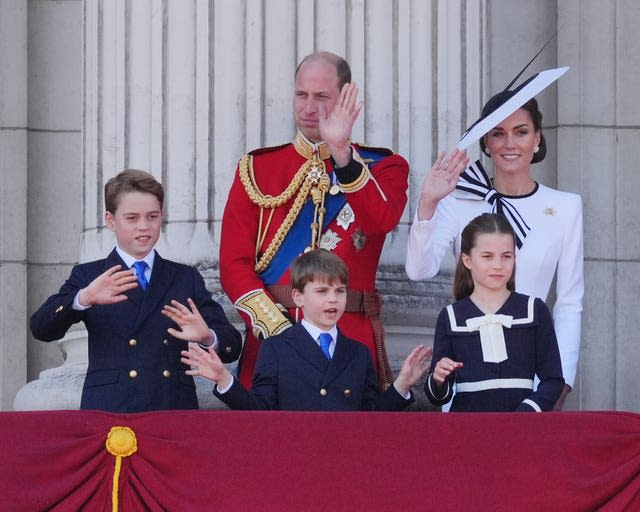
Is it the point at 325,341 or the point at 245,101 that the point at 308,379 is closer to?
the point at 325,341

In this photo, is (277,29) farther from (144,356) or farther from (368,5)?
(144,356)

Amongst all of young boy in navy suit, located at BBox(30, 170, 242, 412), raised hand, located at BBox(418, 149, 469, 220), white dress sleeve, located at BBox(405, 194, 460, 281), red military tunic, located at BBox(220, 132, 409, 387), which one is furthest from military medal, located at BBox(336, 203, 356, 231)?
young boy in navy suit, located at BBox(30, 170, 242, 412)

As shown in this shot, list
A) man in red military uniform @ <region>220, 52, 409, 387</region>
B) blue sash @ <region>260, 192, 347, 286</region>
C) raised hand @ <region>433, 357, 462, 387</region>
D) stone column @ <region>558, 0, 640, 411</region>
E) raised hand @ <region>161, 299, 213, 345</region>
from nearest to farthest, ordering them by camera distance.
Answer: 1. raised hand @ <region>433, 357, 462, 387</region>
2. raised hand @ <region>161, 299, 213, 345</region>
3. man in red military uniform @ <region>220, 52, 409, 387</region>
4. blue sash @ <region>260, 192, 347, 286</region>
5. stone column @ <region>558, 0, 640, 411</region>

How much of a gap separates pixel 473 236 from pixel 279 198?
0.83m

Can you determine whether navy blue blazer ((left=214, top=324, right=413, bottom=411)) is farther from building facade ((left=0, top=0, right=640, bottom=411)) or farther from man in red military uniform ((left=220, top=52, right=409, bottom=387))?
→ building facade ((left=0, top=0, right=640, bottom=411))

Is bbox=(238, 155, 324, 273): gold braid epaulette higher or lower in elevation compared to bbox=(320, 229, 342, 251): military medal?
higher

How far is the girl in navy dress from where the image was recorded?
5832 millimetres

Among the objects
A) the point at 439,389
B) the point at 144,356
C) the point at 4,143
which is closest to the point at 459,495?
the point at 439,389

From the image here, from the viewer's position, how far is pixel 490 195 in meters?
6.55

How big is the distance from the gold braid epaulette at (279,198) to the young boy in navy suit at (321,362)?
0.42 meters

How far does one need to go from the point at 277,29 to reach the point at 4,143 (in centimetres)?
207

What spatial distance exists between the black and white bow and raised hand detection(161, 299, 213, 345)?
1.18m

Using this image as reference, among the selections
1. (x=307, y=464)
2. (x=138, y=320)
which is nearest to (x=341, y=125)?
(x=138, y=320)

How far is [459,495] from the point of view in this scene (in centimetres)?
525
